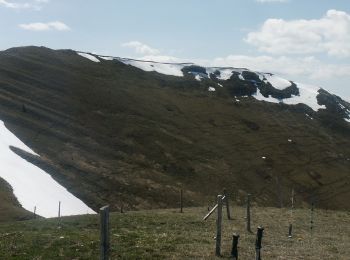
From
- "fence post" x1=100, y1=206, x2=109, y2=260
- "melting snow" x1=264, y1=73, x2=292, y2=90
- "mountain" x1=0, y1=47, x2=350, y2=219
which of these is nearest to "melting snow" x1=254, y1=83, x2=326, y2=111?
"mountain" x1=0, y1=47, x2=350, y2=219

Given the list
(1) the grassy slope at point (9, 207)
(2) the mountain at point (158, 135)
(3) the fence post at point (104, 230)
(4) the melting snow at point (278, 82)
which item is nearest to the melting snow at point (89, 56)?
(2) the mountain at point (158, 135)

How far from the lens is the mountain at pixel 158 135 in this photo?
67744 millimetres

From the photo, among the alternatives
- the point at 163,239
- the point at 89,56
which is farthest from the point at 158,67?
the point at 163,239

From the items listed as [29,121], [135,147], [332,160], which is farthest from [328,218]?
[332,160]

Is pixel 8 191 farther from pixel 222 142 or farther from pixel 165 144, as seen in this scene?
pixel 222 142

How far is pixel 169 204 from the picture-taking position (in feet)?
206

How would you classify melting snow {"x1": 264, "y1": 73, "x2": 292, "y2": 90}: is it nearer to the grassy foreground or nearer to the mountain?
the mountain

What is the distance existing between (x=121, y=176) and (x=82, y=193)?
491 inches

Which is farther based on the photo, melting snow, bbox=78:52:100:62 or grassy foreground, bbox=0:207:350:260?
melting snow, bbox=78:52:100:62

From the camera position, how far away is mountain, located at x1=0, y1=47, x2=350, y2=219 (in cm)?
6774

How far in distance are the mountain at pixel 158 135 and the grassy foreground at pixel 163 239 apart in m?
18.5

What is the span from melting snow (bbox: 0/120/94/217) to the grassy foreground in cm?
1397

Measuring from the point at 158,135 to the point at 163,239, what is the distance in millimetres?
70548

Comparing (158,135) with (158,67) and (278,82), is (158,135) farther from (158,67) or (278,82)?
(278,82)
